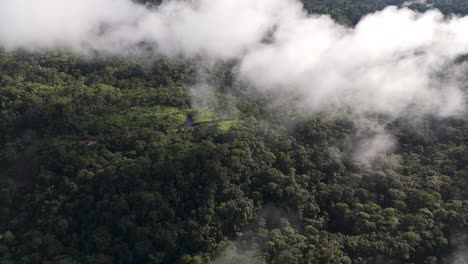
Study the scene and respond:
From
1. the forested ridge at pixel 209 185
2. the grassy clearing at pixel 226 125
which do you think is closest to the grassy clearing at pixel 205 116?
the forested ridge at pixel 209 185

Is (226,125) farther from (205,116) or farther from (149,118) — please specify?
(149,118)

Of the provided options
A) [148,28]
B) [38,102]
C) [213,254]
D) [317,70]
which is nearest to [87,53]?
[148,28]

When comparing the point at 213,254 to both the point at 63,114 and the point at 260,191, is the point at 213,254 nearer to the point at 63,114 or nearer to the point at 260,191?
the point at 260,191

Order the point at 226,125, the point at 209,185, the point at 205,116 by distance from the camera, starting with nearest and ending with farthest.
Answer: the point at 209,185, the point at 226,125, the point at 205,116

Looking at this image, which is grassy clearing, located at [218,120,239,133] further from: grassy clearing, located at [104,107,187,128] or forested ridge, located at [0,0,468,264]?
grassy clearing, located at [104,107,187,128]

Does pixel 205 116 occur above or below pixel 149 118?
above

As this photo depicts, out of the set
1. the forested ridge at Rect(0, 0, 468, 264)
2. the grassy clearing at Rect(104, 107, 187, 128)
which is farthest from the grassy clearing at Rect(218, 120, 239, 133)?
the grassy clearing at Rect(104, 107, 187, 128)

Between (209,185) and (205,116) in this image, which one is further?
(205,116)

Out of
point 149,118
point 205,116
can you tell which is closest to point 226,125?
point 205,116
